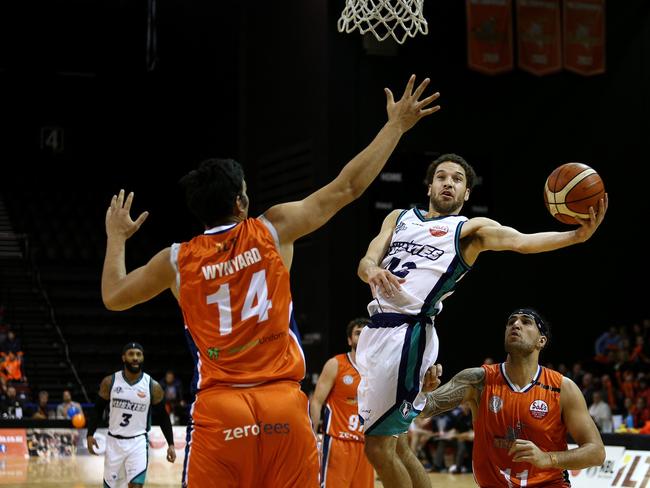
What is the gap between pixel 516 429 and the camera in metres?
6.09

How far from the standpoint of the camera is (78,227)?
23500 mm

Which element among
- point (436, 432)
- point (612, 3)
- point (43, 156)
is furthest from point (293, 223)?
point (43, 156)

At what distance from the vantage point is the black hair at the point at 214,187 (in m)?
3.85

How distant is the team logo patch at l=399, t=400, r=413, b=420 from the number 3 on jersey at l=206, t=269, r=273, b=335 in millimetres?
2025

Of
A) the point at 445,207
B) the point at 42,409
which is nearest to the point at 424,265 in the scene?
the point at 445,207

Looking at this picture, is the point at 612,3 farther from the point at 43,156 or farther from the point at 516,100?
the point at 43,156

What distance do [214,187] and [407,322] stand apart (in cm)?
219

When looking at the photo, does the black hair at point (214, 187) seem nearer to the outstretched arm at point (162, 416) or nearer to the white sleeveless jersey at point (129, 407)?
the outstretched arm at point (162, 416)

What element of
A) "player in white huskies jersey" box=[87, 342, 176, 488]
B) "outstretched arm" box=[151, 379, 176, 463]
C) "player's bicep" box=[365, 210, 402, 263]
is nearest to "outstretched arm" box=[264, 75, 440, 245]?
"player's bicep" box=[365, 210, 402, 263]

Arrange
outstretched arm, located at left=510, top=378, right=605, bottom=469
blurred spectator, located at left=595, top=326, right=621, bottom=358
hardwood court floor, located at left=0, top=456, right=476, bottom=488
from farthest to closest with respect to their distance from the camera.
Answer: blurred spectator, located at left=595, top=326, right=621, bottom=358, hardwood court floor, located at left=0, top=456, right=476, bottom=488, outstretched arm, located at left=510, top=378, right=605, bottom=469

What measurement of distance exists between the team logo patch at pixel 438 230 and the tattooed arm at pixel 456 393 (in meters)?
1.01

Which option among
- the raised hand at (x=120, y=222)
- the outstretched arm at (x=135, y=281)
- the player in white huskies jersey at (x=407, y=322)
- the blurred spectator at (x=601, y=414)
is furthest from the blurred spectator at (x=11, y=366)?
the outstretched arm at (x=135, y=281)

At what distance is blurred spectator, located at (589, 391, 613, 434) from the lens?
14.9 m

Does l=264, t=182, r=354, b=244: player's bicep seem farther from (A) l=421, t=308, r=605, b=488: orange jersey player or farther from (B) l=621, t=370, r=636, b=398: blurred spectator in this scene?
(B) l=621, t=370, r=636, b=398: blurred spectator
